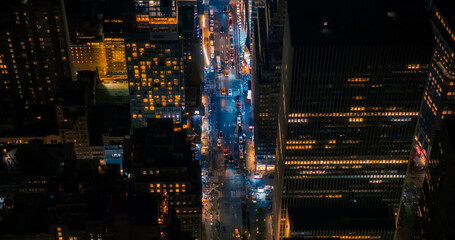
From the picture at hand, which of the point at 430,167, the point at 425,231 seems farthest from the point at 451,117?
the point at 425,231

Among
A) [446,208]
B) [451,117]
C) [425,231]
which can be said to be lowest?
[425,231]

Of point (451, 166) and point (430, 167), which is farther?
point (430, 167)

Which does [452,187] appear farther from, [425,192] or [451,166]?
[425,192]

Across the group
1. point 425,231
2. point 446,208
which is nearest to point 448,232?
point 446,208

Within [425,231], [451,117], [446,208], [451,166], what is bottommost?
[425,231]

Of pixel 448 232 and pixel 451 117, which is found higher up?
pixel 451 117

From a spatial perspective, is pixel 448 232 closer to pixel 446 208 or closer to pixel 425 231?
pixel 446 208
